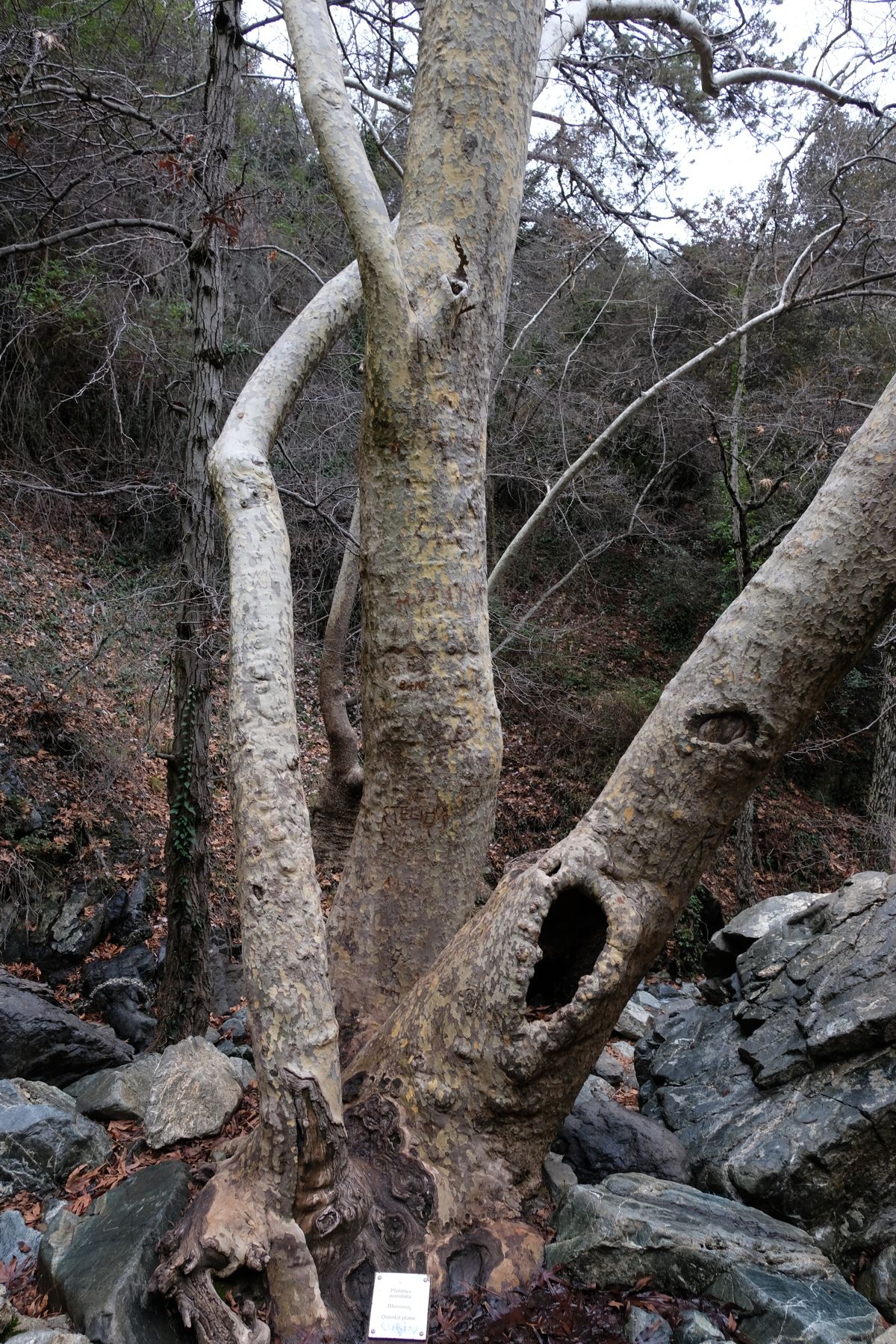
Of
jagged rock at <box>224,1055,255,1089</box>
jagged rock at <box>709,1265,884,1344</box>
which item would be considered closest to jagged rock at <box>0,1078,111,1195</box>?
jagged rock at <box>224,1055,255,1089</box>

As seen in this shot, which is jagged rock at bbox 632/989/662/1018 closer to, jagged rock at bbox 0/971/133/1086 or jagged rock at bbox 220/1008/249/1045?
jagged rock at bbox 220/1008/249/1045

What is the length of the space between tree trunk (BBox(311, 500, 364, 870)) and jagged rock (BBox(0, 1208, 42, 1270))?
3.43 metres

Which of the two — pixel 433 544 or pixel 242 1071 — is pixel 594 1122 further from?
pixel 433 544

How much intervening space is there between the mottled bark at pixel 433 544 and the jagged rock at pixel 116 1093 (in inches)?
43.4

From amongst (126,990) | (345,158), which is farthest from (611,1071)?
(345,158)

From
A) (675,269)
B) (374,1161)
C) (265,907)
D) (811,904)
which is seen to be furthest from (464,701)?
(675,269)

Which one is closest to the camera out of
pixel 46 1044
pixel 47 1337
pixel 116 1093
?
pixel 47 1337

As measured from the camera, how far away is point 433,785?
9.80 ft

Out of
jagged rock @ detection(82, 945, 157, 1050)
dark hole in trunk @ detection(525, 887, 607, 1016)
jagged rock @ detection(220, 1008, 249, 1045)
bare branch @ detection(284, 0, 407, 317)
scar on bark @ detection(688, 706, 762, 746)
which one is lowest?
jagged rock @ detection(82, 945, 157, 1050)

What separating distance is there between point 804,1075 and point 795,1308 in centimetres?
109

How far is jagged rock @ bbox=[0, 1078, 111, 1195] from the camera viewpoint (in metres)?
2.84

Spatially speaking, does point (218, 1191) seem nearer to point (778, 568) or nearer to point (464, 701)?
point (464, 701)

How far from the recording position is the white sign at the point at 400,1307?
2102mm

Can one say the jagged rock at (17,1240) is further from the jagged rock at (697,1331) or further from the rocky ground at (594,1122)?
the jagged rock at (697,1331)
